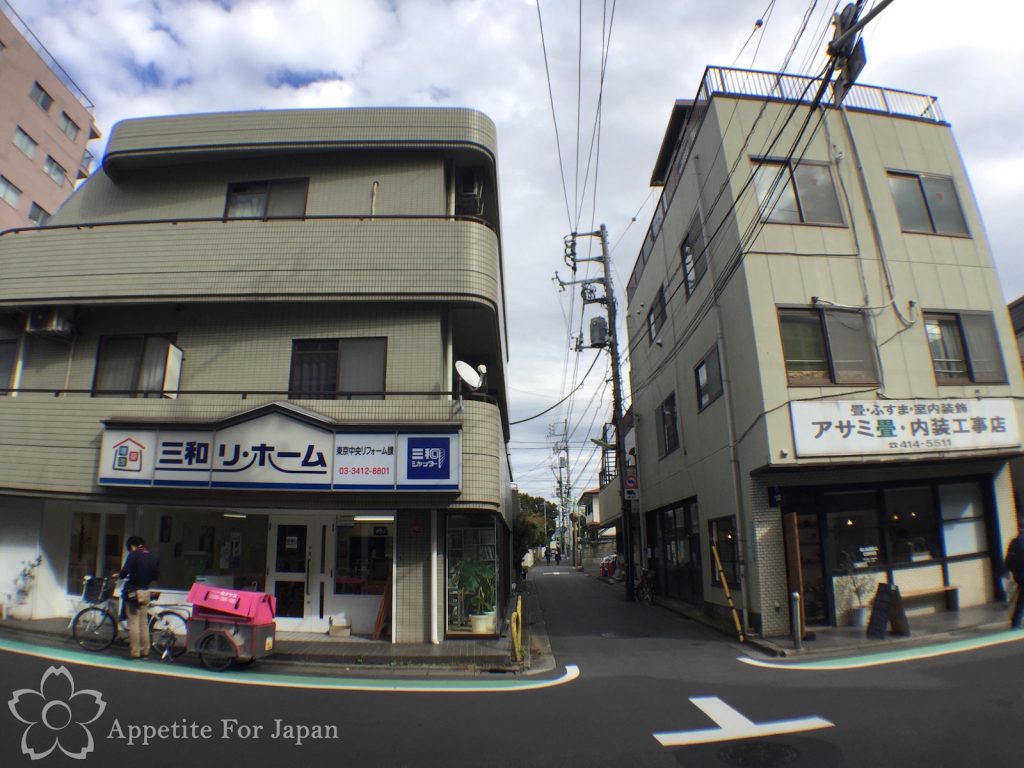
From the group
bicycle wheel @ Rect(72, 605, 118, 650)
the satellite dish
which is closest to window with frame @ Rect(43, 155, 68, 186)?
bicycle wheel @ Rect(72, 605, 118, 650)

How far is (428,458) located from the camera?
392 inches

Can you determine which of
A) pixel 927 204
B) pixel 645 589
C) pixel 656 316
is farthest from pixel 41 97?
pixel 927 204

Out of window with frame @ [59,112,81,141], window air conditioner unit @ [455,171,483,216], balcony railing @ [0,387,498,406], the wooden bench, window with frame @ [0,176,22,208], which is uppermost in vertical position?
window with frame @ [59,112,81,141]

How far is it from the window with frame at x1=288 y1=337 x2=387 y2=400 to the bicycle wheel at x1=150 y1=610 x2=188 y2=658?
4.23 meters

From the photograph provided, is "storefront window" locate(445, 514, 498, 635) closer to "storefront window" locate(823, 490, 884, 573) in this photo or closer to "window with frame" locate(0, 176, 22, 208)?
"storefront window" locate(823, 490, 884, 573)

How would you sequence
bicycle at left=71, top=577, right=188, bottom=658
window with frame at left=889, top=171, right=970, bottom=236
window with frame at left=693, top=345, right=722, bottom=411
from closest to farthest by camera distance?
bicycle at left=71, top=577, right=188, bottom=658 < window with frame at left=889, top=171, right=970, bottom=236 < window with frame at left=693, top=345, right=722, bottom=411

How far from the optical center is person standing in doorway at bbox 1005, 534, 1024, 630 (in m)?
9.63

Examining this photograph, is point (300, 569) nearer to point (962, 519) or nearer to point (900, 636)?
point (900, 636)

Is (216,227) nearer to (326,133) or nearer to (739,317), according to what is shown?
(326,133)

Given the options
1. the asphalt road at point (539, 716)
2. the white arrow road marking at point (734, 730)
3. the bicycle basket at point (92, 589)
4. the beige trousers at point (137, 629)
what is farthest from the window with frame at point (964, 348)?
the bicycle basket at point (92, 589)

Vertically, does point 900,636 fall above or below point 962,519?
below

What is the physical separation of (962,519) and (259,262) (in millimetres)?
15690

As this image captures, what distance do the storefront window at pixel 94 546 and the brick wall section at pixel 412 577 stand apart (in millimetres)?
6147

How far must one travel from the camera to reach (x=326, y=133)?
12352mm
